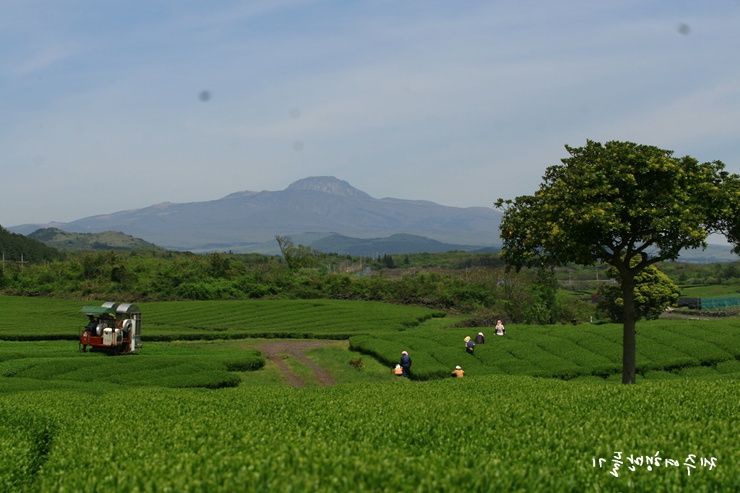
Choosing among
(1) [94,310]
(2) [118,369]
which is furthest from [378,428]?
(1) [94,310]

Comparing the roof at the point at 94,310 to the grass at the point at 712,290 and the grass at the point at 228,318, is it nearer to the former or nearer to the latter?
the grass at the point at 228,318

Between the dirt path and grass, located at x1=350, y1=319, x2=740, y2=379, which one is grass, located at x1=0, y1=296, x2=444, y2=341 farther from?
grass, located at x1=350, y1=319, x2=740, y2=379

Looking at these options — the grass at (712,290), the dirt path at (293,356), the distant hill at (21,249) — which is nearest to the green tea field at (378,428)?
the dirt path at (293,356)

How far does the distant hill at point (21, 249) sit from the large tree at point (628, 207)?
17173 cm

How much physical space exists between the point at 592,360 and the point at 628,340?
39.1ft

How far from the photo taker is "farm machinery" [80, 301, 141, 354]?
5008 centimetres

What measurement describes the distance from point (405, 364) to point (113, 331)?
76.6ft

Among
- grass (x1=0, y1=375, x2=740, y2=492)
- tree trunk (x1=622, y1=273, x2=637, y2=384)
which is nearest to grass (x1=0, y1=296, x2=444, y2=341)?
tree trunk (x1=622, y1=273, x2=637, y2=384)

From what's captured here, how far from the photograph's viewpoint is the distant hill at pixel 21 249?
177875 mm

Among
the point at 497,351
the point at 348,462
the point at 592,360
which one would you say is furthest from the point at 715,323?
the point at 348,462

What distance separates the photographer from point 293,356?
53.3m

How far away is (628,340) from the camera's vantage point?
113 ft

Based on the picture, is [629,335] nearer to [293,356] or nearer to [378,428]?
[378,428]

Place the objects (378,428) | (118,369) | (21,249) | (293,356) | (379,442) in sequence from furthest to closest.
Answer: (21,249)
(293,356)
(118,369)
(378,428)
(379,442)
